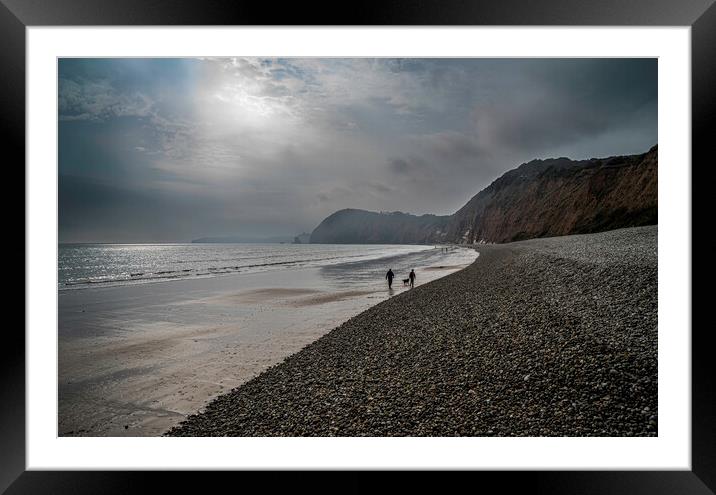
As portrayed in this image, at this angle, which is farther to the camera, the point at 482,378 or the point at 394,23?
the point at 482,378

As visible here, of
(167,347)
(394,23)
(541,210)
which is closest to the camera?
(394,23)

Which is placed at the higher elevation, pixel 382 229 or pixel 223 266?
pixel 382 229

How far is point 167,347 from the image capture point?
593 centimetres

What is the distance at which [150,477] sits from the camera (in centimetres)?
245

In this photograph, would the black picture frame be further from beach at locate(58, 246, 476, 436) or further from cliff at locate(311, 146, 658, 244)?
cliff at locate(311, 146, 658, 244)

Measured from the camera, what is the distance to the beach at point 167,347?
12.2 feet

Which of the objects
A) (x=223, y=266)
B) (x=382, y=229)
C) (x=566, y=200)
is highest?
(x=566, y=200)

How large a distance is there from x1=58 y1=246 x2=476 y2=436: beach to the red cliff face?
7361mm

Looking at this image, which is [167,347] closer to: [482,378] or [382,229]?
[482,378]

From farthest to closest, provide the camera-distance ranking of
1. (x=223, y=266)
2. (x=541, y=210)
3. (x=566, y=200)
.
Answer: (x=541, y=210) → (x=566, y=200) → (x=223, y=266)

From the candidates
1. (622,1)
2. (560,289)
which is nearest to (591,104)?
(560,289)

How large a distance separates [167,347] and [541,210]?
121 ft

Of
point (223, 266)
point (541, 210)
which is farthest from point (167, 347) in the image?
point (541, 210)

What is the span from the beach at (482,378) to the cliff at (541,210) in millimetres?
3366
